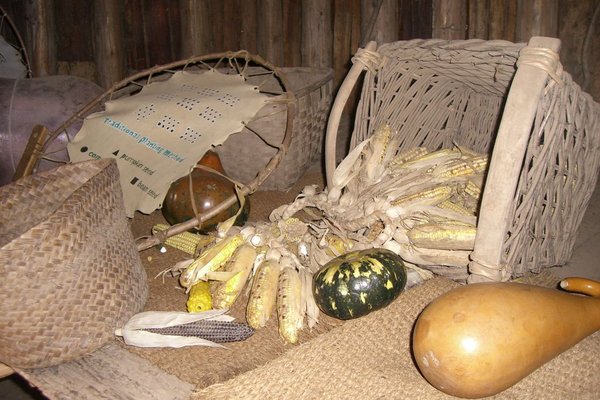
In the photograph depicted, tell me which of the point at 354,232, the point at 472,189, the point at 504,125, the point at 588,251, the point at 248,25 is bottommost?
the point at 588,251

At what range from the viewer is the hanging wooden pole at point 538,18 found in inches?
94.3

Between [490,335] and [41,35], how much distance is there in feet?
11.0

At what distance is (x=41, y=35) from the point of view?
10.7 ft

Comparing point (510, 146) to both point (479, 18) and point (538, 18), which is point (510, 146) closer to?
point (538, 18)

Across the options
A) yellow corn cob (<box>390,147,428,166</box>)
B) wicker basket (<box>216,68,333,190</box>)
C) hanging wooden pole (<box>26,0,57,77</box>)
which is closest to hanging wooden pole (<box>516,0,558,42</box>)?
wicker basket (<box>216,68,333,190</box>)

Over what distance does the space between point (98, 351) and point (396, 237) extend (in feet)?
2.86

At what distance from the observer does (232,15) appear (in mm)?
3523

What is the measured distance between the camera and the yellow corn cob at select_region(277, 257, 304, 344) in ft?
4.20

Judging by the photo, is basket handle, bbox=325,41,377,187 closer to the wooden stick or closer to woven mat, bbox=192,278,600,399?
woven mat, bbox=192,278,600,399

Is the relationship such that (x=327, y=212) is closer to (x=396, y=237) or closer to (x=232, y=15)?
(x=396, y=237)

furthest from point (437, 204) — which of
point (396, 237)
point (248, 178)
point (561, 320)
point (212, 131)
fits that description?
point (248, 178)

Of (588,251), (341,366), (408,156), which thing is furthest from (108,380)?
(588,251)

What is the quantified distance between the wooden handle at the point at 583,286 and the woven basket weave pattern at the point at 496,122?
104 millimetres

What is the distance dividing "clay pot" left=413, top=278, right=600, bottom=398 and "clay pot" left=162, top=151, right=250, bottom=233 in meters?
0.97
